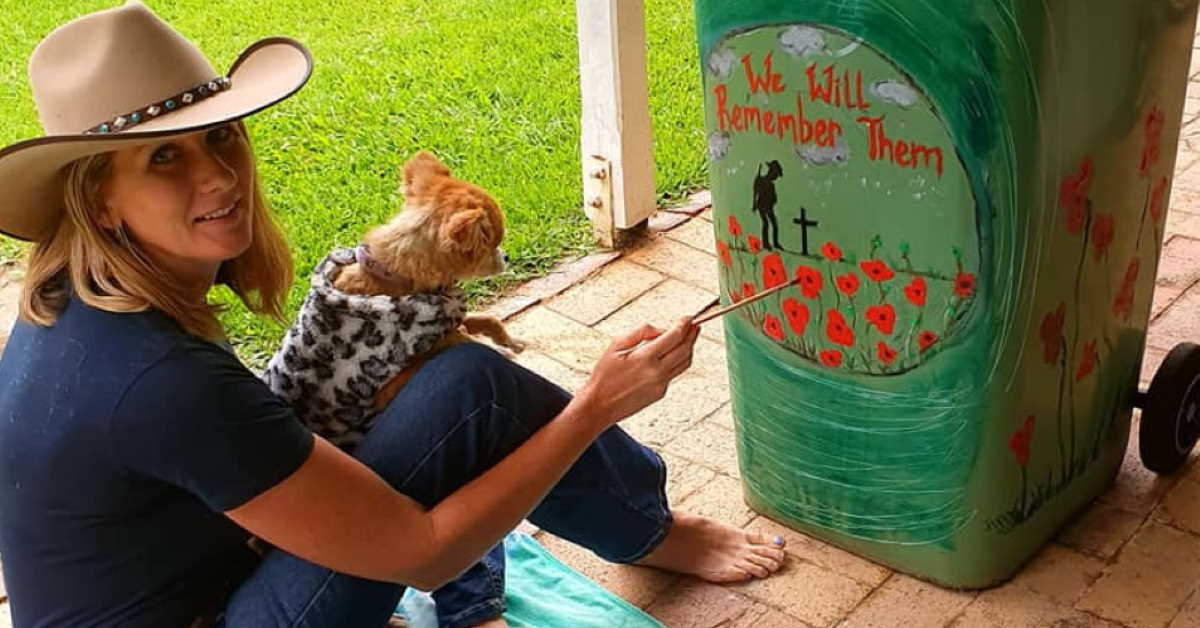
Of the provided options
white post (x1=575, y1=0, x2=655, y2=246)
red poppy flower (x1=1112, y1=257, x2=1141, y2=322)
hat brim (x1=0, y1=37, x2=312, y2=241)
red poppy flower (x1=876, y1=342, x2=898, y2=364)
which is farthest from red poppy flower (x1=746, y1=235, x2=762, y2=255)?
white post (x1=575, y1=0, x2=655, y2=246)

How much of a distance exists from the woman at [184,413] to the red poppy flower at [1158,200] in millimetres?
897

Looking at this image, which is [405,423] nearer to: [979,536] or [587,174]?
[979,536]

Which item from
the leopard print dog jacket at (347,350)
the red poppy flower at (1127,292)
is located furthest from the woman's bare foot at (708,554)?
the red poppy flower at (1127,292)

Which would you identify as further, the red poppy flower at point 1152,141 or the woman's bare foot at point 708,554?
the woman's bare foot at point 708,554

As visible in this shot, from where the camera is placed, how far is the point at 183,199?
1654mm

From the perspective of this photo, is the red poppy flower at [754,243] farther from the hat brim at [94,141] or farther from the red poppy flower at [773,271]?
the hat brim at [94,141]

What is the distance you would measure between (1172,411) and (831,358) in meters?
0.75

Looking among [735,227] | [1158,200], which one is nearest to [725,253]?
[735,227]

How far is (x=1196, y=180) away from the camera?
3912mm

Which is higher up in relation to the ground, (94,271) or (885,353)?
(94,271)

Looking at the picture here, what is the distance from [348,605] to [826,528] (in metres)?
1.01

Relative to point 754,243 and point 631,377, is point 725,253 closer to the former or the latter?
point 754,243

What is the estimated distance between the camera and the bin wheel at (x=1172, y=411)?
8.13 feet

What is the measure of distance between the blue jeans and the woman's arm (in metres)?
0.05
